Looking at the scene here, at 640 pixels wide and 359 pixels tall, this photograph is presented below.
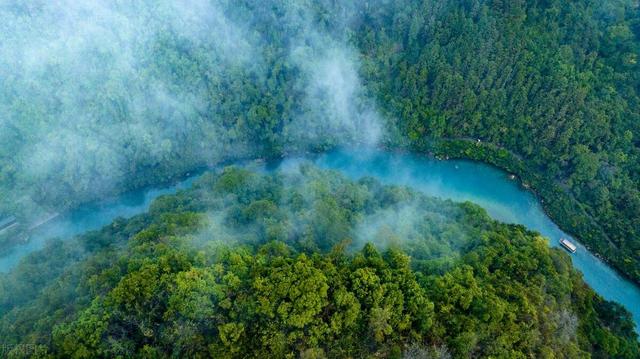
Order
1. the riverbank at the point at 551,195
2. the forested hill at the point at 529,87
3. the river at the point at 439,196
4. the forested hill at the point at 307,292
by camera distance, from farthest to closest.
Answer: the forested hill at the point at 529,87 < the riverbank at the point at 551,195 < the river at the point at 439,196 < the forested hill at the point at 307,292

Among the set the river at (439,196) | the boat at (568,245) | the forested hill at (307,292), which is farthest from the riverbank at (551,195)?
the forested hill at (307,292)

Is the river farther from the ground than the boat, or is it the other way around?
the river

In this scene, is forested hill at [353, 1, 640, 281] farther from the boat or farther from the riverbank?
the boat

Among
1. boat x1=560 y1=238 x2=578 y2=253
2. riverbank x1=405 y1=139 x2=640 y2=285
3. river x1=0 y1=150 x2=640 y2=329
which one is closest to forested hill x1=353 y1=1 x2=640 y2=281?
riverbank x1=405 y1=139 x2=640 y2=285

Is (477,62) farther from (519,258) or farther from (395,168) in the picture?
(519,258)

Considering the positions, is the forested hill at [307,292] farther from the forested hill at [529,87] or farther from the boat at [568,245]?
the forested hill at [529,87]

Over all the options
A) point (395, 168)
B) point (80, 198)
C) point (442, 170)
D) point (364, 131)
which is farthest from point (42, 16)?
point (442, 170)
